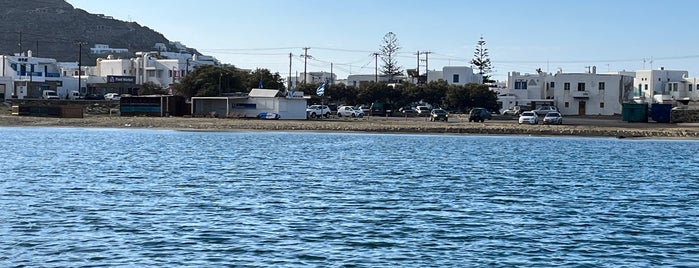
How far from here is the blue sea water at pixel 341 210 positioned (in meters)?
21.6

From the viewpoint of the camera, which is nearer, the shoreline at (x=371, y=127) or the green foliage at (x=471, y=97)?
the shoreline at (x=371, y=127)

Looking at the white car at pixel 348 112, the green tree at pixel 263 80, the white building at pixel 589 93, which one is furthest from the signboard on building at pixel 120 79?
the white building at pixel 589 93

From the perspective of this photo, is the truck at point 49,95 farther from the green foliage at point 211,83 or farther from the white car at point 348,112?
the white car at point 348,112

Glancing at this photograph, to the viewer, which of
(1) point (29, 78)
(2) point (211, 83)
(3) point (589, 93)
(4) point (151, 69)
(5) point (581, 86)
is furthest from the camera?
(4) point (151, 69)

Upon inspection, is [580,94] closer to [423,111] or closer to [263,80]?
[423,111]

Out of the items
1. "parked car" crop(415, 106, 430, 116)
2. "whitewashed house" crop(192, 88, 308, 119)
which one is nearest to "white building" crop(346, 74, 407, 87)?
"parked car" crop(415, 106, 430, 116)

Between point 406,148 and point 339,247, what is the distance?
4777cm

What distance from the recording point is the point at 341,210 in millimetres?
29594

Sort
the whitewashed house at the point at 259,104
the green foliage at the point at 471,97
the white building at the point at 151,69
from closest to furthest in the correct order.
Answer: the whitewashed house at the point at 259,104
the green foliage at the point at 471,97
the white building at the point at 151,69

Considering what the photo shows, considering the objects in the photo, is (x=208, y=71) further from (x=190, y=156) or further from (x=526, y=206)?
(x=526, y=206)

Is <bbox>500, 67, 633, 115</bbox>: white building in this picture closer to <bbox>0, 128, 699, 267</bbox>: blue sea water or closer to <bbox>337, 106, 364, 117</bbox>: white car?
<bbox>337, 106, 364, 117</bbox>: white car

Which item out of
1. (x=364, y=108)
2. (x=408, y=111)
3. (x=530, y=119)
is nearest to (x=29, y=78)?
(x=364, y=108)

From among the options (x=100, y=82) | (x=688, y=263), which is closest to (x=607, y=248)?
(x=688, y=263)

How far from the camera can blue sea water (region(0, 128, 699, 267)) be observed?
21.6 m
